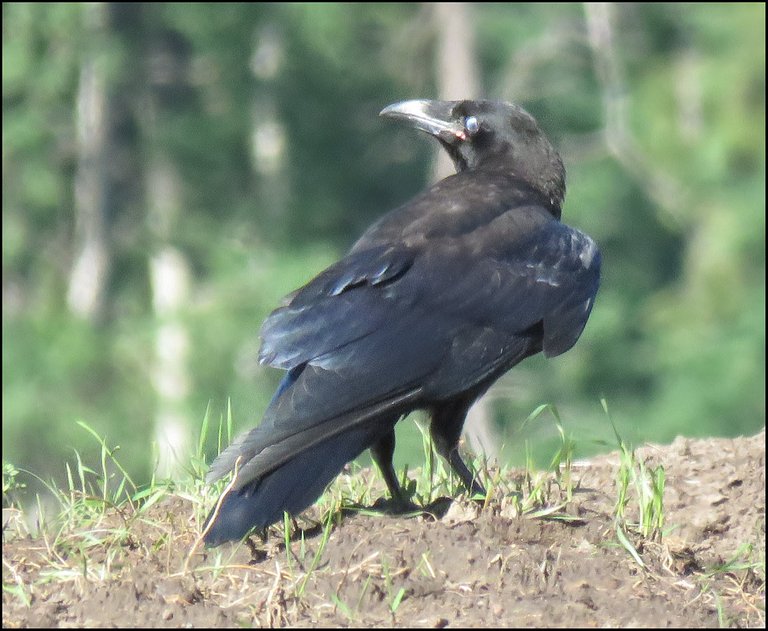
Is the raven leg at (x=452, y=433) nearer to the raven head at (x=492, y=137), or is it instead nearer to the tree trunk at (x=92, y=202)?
the raven head at (x=492, y=137)

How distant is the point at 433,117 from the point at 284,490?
2.54 m

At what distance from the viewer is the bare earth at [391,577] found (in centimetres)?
370

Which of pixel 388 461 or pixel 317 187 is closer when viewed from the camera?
pixel 388 461

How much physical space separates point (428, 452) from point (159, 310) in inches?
677

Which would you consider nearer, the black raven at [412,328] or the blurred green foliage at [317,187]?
the black raven at [412,328]

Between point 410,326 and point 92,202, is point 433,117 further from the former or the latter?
point 92,202

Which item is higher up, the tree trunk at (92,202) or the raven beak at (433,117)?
the raven beak at (433,117)

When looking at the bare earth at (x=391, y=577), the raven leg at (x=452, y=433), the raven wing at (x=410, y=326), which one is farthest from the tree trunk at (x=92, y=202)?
the bare earth at (x=391, y=577)

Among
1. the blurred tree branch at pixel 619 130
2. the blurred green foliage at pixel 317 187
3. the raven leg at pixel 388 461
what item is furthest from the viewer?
the blurred tree branch at pixel 619 130

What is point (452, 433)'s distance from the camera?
491cm

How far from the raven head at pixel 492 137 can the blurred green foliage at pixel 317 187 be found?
12865 millimetres

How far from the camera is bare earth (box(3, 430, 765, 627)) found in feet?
12.1

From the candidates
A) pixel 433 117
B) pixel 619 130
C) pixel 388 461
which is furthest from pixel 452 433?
pixel 619 130

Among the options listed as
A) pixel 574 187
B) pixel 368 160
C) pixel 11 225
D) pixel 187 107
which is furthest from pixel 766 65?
pixel 11 225
